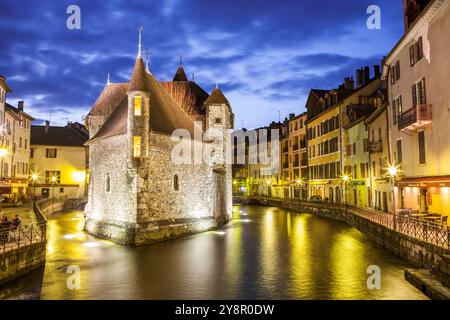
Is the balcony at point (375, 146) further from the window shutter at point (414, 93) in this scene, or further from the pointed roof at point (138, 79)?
the pointed roof at point (138, 79)

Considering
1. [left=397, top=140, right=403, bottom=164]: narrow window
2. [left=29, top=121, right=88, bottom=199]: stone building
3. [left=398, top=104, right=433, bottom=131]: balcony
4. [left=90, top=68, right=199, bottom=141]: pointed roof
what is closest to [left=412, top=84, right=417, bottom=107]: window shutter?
[left=398, top=104, right=433, bottom=131]: balcony

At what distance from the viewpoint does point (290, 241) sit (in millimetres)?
24719

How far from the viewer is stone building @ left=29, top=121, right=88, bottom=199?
5331 cm

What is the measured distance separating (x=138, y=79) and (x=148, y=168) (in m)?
5.61

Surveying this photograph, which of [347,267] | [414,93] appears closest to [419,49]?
[414,93]

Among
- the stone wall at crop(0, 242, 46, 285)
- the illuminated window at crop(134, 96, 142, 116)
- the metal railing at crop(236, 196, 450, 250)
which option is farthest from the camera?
the illuminated window at crop(134, 96, 142, 116)

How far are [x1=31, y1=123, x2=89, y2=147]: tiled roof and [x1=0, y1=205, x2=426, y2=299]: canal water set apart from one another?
3085cm

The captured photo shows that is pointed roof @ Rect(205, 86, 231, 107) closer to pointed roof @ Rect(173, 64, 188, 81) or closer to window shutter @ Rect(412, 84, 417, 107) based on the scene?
pointed roof @ Rect(173, 64, 188, 81)

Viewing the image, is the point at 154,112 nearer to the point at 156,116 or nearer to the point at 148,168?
the point at 156,116

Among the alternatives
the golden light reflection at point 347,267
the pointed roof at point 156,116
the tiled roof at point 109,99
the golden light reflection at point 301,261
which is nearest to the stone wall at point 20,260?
the pointed roof at point 156,116
